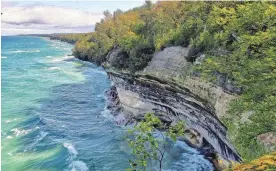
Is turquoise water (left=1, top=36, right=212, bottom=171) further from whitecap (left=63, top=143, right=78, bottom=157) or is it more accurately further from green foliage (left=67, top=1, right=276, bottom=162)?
green foliage (left=67, top=1, right=276, bottom=162)

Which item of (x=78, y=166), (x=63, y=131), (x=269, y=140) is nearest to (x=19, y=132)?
(x=63, y=131)

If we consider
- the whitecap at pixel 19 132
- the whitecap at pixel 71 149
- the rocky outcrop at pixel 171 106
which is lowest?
the whitecap at pixel 71 149

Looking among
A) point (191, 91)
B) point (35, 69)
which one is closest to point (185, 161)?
point (191, 91)

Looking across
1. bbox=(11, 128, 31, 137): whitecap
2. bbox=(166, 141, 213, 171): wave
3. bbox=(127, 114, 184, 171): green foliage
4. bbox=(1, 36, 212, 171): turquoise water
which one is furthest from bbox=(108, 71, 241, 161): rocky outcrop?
bbox=(127, 114, 184, 171): green foliage

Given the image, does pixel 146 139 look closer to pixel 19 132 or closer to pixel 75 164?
pixel 75 164

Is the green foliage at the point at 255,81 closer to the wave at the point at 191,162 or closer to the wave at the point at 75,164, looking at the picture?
the wave at the point at 191,162

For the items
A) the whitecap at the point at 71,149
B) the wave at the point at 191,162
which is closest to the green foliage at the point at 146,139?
the wave at the point at 191,162
